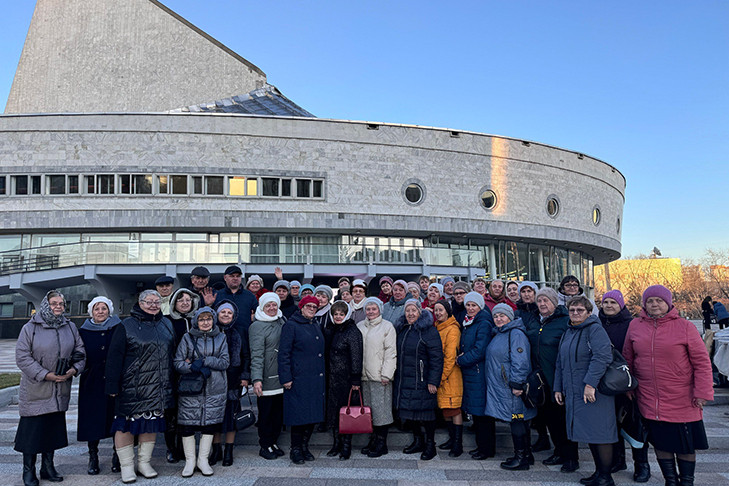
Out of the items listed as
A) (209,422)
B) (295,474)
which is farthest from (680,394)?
(209,422)

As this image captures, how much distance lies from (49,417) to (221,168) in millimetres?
21554

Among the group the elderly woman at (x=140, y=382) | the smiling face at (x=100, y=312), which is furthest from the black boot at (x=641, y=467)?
the smiling face at (x=100, y=312)

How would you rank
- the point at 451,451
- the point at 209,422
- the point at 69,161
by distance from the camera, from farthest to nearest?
1. the point at 69,161
2. the point at 451,451
3. the point at 209,422

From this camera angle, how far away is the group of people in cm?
502

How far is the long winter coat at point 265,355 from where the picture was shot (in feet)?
19.9

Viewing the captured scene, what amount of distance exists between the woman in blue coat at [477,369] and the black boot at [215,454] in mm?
2859

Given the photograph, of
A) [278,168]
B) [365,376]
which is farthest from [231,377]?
[278,168]

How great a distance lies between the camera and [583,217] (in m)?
33.2

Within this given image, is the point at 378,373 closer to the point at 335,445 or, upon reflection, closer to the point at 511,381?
the point at 335,445

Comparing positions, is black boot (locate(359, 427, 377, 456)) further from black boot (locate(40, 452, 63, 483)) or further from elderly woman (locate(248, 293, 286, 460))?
black boot (locate(40, 452, 63, 483))

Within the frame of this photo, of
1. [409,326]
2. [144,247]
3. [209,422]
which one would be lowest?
[209,422]

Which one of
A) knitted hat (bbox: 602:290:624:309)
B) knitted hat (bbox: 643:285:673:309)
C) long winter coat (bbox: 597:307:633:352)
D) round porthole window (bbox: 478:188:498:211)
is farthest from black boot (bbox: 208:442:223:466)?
round porthole window (bbox: 478:188:498:211)

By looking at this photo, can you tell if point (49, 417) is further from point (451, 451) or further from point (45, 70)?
point (45, 70)

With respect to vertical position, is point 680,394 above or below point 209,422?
above
